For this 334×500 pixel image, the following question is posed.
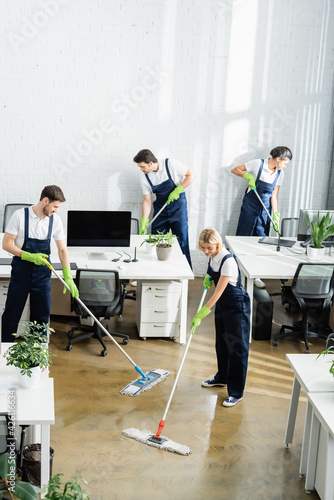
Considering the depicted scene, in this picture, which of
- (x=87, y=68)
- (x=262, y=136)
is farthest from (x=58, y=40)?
(x=262, y=136)

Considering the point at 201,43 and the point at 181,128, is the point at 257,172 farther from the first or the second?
the point at 201,43

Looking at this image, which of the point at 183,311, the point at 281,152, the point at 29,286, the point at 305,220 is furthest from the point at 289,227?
the point at 29,286

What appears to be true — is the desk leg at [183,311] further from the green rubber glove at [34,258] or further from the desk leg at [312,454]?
the desk leg at [312,454]

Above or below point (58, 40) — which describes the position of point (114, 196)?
below

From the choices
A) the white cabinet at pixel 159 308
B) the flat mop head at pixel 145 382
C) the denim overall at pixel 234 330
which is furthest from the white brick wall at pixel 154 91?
the denim overall at pixel 234 330

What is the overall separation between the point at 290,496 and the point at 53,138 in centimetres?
498

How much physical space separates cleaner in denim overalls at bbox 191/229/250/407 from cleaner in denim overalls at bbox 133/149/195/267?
93.6 inches

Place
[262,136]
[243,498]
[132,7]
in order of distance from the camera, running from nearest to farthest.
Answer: [243,498] → [132,7] → [262,136]

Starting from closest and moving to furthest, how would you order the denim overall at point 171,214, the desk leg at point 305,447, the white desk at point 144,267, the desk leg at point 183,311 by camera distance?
the desk leg at point 305,447
the white desk at point 144,267
the desk leg at point 183,311
the denim overall at point 171,214

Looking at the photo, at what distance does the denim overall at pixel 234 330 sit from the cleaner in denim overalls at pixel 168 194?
242cm

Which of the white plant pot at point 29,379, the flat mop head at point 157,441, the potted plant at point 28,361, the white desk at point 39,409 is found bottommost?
the flat mop head at point 157,441

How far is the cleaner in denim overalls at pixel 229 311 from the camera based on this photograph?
15.4ft

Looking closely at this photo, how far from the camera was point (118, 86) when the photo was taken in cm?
759

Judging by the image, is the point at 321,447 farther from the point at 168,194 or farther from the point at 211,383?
the point at 168,194
